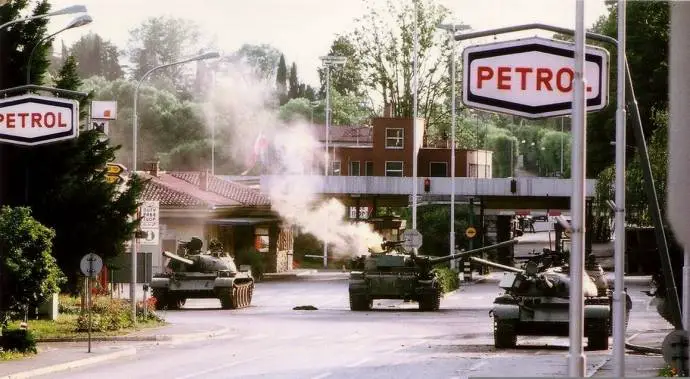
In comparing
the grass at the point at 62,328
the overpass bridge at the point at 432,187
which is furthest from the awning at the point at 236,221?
the grass at the point at 62,328

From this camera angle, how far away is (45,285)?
103 ft

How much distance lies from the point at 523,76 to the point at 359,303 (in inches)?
1272

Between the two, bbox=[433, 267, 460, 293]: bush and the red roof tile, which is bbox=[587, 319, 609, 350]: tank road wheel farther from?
the red roof tile

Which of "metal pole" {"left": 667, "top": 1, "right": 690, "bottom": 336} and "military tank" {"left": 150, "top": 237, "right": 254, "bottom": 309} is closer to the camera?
"metal pole" {"left": 667, "top": 1, "right": 690, "bottom": 336}

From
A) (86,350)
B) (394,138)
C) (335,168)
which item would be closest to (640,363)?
(86,350)

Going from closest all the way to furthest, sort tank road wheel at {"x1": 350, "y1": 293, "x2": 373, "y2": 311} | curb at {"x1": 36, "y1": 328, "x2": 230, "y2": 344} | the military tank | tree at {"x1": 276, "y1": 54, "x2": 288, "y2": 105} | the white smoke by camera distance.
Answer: curb at {"x1": 36, "y1": 328, "x2": 230, "y2": 344}, tank road wheel at {"x1": 350, "y1": 293, "x2": 373, "y2": 311}, the military tank, the white smoke, tree at {"x1": 276, "y1": 54, "x2": 288, "y2": 105}

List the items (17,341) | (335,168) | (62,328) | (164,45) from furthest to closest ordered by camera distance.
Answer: (164,45), (335,168), (62,328), (17,341)

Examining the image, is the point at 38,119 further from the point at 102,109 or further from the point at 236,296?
the point at 236,296

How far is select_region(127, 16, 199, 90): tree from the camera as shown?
403 ft

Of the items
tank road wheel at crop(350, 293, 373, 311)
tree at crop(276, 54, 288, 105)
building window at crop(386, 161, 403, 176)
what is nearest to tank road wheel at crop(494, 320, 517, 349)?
tank road wheel at crop(350, 293, 373, 311)

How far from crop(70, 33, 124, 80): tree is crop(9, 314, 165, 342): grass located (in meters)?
90.3

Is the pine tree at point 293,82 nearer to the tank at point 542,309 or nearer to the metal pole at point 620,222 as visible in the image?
the tank at point 542,309

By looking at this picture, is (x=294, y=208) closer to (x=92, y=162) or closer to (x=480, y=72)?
(x=92, y=162)

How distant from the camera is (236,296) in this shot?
49.4 metres
